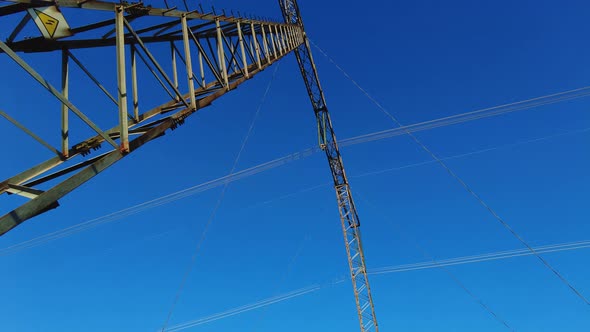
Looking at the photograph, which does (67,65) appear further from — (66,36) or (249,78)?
(249,78)

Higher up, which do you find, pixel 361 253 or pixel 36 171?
pixel 36 171

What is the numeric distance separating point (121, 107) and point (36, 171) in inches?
69.9

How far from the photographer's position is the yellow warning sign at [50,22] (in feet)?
19.8

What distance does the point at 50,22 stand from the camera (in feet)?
21.0

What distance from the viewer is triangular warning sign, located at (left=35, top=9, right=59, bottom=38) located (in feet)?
20.1

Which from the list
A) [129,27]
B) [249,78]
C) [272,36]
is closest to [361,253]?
[272,36]

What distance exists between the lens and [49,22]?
20.9ft

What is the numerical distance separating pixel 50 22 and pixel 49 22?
25 mm

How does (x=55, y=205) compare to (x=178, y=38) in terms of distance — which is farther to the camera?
(x=178, y=38)

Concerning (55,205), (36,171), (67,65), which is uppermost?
(67,65)

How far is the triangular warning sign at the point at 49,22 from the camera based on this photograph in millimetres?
6121

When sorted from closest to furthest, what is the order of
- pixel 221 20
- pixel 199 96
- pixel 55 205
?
pixel 55 205, pixel 199 96, pixel 221 20

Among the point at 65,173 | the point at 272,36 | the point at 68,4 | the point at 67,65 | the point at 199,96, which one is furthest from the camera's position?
the point at 272,36

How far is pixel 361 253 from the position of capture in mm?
35625
